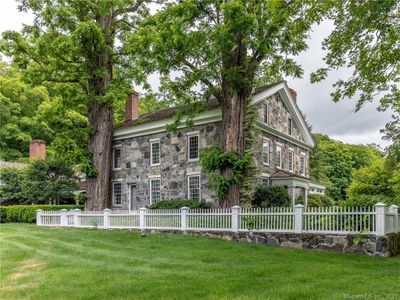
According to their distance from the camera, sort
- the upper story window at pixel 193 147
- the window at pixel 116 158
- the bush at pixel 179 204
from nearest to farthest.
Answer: the bush at pixel 179 204 → the upper story window at pixel 193 147 → the window at pixel 116 158

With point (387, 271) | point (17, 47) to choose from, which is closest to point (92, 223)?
point (17, 47)

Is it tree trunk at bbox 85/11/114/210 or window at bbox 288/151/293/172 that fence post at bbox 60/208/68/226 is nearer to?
tree trunk at bbox 85/11/114/210

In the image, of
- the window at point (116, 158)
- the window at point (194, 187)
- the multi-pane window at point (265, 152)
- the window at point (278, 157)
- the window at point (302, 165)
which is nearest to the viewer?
the window at point (194, 187)

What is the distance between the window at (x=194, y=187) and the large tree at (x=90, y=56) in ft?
15.5

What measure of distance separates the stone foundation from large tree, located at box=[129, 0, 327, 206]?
10.5ft

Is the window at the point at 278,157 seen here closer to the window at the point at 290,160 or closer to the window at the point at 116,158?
the window at the point at 290,160

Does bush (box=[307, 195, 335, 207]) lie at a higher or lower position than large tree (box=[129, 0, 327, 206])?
lower

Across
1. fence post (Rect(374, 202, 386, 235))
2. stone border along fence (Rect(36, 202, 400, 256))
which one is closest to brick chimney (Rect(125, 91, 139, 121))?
stone border along fence (Rect(36, 202, 400, 256))

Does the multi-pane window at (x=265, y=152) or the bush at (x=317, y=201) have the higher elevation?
the multi-pane window at (x=265, y=152)

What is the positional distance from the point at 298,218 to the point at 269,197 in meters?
6.43

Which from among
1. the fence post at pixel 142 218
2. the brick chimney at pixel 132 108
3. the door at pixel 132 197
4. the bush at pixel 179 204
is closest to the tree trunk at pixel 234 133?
the bush at pixel 179 204

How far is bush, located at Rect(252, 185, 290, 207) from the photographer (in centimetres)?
1864

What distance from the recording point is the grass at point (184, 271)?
6.56 meters

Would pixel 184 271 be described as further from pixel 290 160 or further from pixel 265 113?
pixel 290 160
